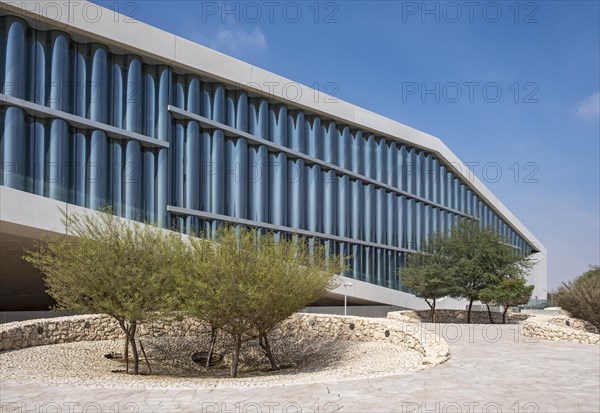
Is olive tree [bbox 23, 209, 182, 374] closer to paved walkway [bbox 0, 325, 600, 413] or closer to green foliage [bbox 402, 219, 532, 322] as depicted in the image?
paved walkway [bbox 0, 325, 600, 413]

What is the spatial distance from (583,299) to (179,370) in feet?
61.6

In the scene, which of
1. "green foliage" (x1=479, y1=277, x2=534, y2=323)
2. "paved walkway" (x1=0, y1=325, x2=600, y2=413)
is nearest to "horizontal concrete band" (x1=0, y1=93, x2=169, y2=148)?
"paved walkway" (x1=0, y1=325, x2=600, y2=413)

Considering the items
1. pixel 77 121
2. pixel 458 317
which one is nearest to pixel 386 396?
pixel 77 121

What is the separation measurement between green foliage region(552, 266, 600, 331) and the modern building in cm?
1238

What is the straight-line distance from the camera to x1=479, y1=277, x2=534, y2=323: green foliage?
34750mm

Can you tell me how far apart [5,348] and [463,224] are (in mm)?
27598

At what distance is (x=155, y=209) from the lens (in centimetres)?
2917

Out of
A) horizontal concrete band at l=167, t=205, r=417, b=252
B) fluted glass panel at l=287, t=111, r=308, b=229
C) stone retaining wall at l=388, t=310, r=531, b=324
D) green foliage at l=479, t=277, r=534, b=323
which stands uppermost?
fluted glass panel at l=287, t=111, r=308, b=229

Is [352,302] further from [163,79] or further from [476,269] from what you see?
[163,79]

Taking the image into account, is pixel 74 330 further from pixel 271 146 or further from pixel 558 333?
pixel 271 146

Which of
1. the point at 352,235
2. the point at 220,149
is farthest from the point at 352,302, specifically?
the point at 220,149

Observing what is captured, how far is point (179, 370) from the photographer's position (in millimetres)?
21328

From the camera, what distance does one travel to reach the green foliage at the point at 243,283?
17625 mm

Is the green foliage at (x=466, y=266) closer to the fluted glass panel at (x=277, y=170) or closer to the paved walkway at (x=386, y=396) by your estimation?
the fluted glass panel at (x=277, y=170)
